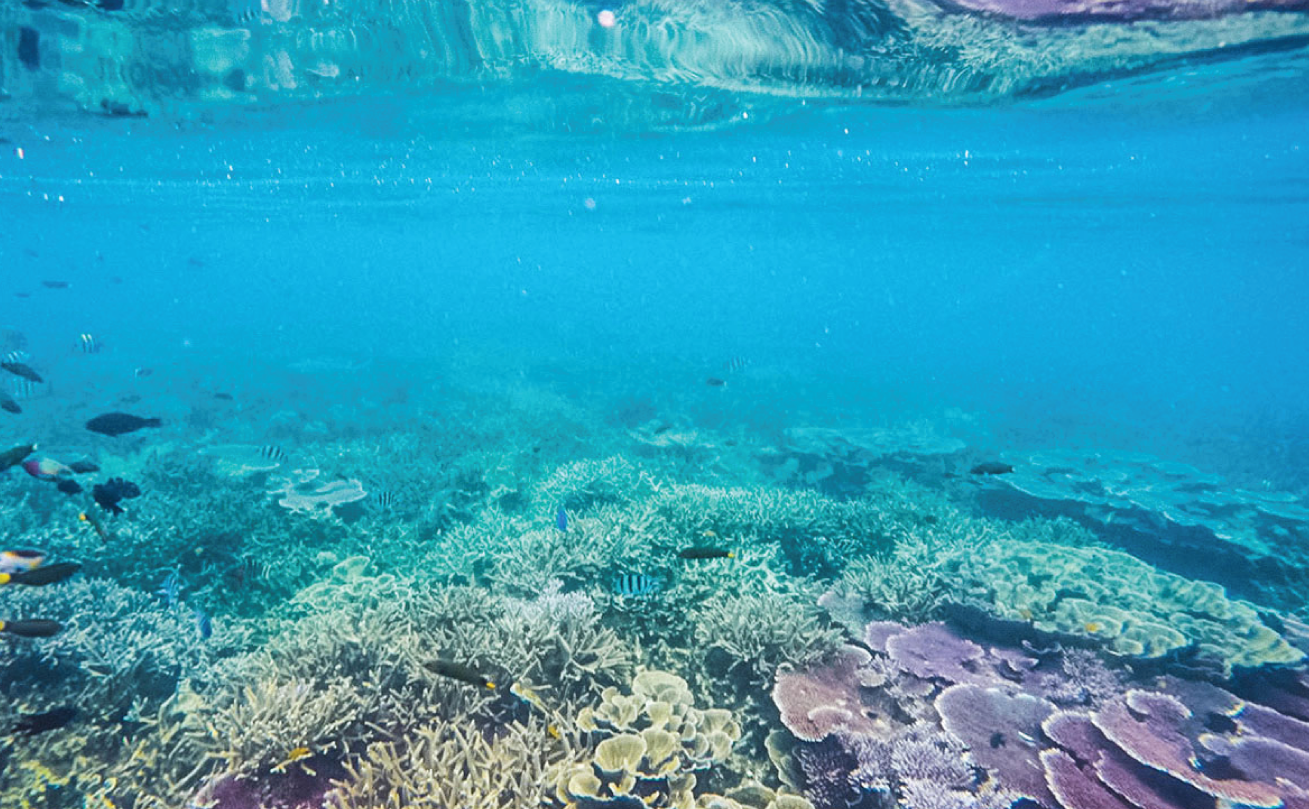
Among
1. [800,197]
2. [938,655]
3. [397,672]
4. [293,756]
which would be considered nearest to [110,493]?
[397,672]

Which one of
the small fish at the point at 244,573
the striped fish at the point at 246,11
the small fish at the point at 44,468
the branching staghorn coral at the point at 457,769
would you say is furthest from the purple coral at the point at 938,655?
the striped fish at the point at 246,11

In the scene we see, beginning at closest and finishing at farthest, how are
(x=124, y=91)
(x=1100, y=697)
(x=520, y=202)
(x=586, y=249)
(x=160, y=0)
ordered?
(x=1100, y=697)
(x=160, y=0)
(x=124, y=91)
(x=520, y=202)
(x=586, y=249)

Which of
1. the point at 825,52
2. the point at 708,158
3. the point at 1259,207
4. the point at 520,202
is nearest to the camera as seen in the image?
the point at 825,52

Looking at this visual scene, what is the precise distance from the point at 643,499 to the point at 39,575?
7540 millimetres

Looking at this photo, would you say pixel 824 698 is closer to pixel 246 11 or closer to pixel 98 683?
pixel 98 683

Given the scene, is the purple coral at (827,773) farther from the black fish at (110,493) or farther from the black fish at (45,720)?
the black fish at (110,493)

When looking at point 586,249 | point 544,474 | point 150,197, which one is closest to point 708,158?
point 544,474

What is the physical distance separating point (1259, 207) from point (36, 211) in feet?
220

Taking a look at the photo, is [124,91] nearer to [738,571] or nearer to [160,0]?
[160,0]

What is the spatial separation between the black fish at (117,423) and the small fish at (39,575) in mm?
3351

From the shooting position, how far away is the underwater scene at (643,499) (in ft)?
15.6

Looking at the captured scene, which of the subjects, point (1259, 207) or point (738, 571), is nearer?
point (738, 571)

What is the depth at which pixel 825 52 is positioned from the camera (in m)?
13.0

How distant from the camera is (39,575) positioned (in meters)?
4.29
